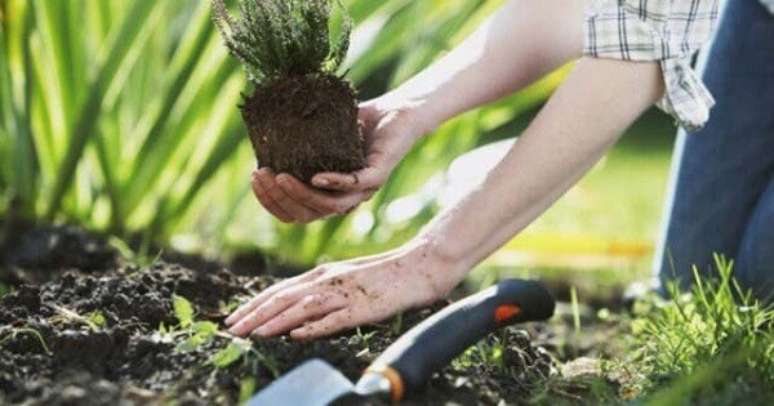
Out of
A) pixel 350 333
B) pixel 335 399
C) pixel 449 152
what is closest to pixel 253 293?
pixel 350 333

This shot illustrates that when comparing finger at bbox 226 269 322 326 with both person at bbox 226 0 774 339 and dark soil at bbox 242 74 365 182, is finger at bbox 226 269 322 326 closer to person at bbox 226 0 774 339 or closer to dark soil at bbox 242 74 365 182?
person at bbox 226 0 774 339

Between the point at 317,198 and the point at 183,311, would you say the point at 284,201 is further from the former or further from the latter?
the point at 183,311

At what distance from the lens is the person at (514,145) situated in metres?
1.99

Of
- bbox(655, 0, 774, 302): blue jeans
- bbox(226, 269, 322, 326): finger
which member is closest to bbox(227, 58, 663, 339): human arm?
bbox(226, 269, 322, 326): finger

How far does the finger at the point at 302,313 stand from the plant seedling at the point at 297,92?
17 cm

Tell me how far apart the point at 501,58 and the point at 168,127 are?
1.01 meters

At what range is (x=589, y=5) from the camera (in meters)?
2.09

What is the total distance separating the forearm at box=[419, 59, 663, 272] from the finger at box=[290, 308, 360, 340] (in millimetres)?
164

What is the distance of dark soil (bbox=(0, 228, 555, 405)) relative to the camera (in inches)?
68.7

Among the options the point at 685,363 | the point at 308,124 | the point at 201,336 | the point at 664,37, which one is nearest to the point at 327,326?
the point at 201,336

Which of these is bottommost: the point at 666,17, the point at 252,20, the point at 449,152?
the point at 449,152

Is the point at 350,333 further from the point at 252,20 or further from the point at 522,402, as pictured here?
the point at 252,20

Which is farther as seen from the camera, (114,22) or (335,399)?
(114,22)

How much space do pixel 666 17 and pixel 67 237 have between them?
1330 millimetres
